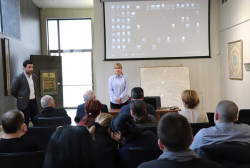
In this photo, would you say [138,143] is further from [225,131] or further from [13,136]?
[13,136]

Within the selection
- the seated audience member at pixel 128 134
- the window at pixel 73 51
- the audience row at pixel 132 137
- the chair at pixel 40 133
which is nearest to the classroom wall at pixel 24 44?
the window at pixel 73 51

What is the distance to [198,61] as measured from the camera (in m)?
7.51

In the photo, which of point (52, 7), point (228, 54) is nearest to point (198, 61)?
point (228, 54)

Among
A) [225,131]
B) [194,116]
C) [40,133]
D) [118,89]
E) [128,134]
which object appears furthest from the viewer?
[118,89]

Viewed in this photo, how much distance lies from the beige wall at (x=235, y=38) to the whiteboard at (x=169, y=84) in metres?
0.99

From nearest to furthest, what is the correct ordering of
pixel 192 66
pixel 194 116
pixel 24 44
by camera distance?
pixel 194 116
pixel 192 66
pixel 24 44

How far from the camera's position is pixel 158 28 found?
24.3 ft

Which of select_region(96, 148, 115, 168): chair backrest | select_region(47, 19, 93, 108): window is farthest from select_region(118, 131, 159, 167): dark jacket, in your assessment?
select_region(47, 19, 93, 108): window

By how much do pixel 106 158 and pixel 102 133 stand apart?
376 mm

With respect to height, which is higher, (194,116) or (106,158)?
(194,116)

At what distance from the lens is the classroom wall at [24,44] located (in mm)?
6776

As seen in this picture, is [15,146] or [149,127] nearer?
[15,146]

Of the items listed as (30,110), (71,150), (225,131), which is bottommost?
(30,110)

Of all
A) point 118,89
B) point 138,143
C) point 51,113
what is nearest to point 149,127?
point 138,143
